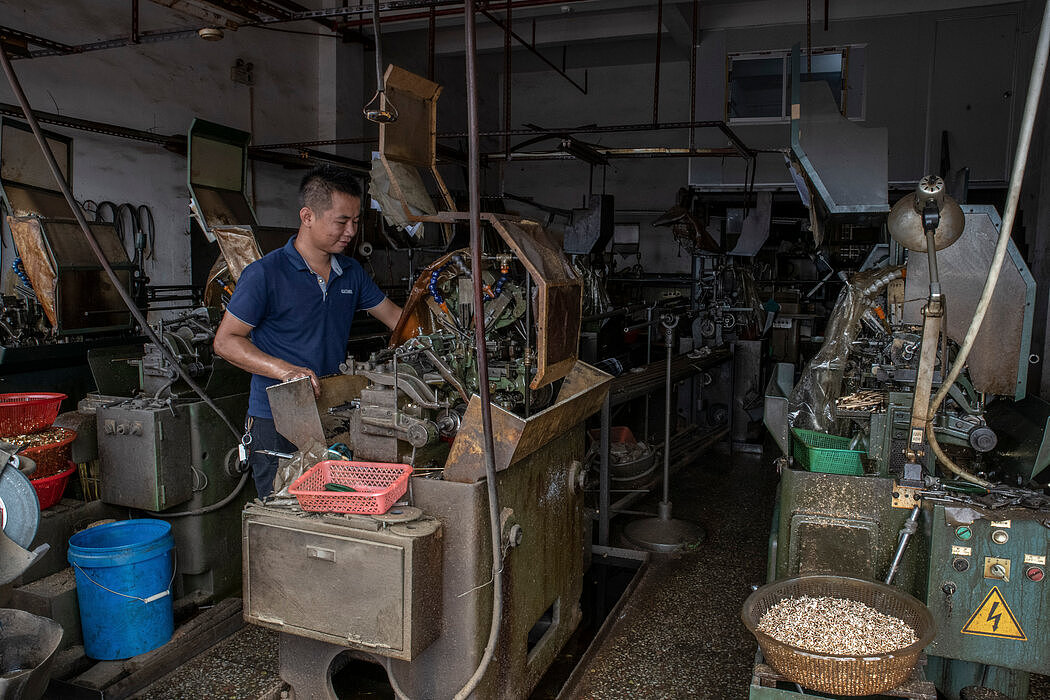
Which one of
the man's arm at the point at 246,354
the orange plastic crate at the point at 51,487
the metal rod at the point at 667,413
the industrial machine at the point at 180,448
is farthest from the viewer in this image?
the metal rod at the point at 667,413

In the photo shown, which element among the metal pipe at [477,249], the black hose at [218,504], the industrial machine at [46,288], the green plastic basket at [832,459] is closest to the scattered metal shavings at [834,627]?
the green plastic basket at [832,459]

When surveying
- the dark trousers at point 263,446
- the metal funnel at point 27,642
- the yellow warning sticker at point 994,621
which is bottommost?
the yellow warning sticker at point 994,621

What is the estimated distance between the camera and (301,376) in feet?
6.70

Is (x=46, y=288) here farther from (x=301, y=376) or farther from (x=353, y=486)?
(x=353, y=486)

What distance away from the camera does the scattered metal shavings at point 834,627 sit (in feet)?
5.32

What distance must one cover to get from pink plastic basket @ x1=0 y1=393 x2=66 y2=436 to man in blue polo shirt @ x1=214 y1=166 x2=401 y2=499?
69 cm

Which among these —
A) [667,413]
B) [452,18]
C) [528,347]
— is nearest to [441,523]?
[528,347]

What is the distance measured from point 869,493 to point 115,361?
2.74 meters

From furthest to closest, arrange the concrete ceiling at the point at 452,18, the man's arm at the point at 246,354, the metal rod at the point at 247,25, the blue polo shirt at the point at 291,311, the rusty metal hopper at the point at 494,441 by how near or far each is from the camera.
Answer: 1. the concrete ceiling at the point at 452,18
2. the metal rod at the point at 247,25
3. the blue polo shirt at the point at 291,311
4. the man's arm at the point at 246,354
5. the rusty metal hopper at the point at 494,441

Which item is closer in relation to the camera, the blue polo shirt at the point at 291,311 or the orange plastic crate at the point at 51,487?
the blue polo shirt at the point at 291,311

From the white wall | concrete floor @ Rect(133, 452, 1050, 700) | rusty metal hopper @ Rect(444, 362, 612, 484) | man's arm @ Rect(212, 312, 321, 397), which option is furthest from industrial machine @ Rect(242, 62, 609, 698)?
the white wall

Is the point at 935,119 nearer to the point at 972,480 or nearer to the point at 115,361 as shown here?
the point at 972,480

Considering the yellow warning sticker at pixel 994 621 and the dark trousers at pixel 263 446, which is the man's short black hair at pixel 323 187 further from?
the yellow warning sticker at pixel 994 621

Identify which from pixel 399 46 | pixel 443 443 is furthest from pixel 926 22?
pixel 443 443
